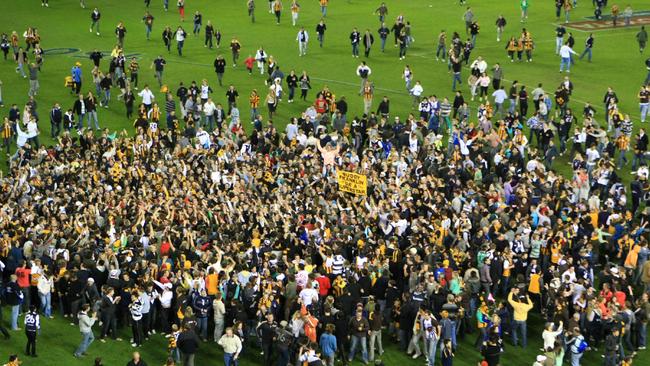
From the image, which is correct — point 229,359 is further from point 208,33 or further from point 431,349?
point 208,33

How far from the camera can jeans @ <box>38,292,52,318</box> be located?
2681 cm

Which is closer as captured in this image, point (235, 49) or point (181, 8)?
point (235, 49)

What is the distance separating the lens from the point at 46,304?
2697 centimetres

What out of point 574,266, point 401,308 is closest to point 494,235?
point 574,266

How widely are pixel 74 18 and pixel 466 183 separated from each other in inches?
1373

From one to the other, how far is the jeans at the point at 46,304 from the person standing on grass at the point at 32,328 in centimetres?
177

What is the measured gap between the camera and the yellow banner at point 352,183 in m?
31.9

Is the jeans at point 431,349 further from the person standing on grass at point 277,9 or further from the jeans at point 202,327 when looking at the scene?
the person standing on grass at point 277,9

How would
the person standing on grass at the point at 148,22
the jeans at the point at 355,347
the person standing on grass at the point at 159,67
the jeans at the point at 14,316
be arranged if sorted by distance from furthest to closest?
the person standing on grass at the point at 148,22, the person standing on grass at the point at 159,67, the jeans at the point at 14,316, the jeans at the point at 355,347

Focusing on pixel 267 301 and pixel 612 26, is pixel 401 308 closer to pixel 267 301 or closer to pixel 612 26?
pixel 267 301


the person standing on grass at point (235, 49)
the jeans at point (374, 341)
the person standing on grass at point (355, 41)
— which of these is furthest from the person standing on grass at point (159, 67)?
the jeans at point (374, 341)

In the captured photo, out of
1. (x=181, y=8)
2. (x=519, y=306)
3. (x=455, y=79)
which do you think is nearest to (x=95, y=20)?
(x=181, y=8)

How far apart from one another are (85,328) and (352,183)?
10.4 metres

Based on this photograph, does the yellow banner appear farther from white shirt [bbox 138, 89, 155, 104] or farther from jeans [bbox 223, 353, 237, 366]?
white shirt [bbox 138, 89, 155, 104]
